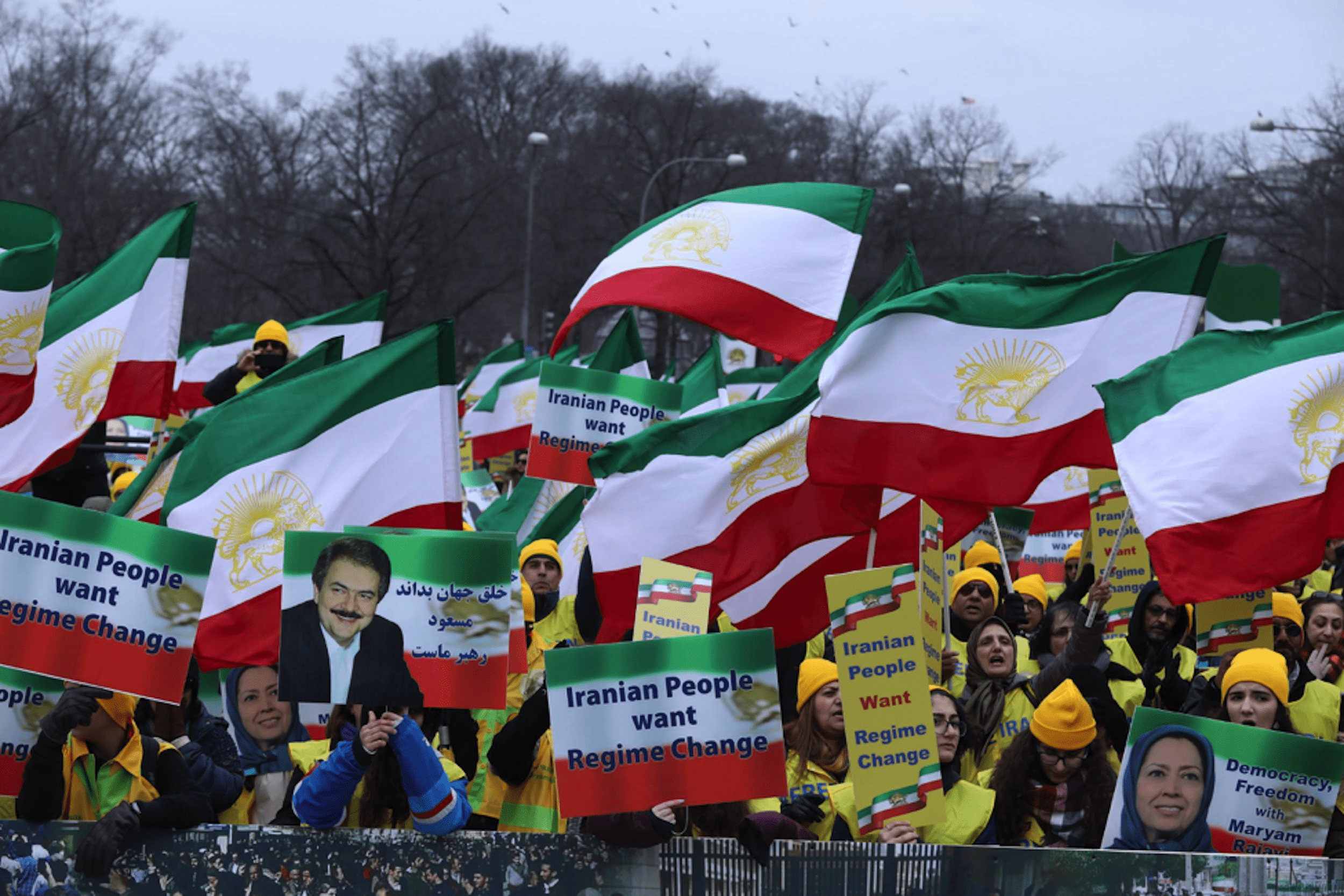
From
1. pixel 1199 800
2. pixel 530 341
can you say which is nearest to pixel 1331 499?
pixel 1199 800

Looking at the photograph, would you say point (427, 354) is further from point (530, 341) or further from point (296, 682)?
point (530, 341)

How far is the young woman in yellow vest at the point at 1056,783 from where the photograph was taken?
568 cm

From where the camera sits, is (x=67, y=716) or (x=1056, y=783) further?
(x=1056, y=783)

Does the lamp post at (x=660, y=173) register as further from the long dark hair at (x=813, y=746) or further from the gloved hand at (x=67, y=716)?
the gloved hand at (x=67, y=716)

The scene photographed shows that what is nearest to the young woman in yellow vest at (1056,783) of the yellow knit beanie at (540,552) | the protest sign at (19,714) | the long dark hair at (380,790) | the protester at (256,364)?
the long dark hair at (380,790)

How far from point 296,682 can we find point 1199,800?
105 inches

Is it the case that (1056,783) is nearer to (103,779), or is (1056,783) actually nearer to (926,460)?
(926,460)

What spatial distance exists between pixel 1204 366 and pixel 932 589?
144 centimetres

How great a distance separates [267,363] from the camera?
10891mm

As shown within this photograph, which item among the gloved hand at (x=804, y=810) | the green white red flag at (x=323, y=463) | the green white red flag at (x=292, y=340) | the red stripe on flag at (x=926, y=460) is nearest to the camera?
the gloved hand at (x=804, y=810)

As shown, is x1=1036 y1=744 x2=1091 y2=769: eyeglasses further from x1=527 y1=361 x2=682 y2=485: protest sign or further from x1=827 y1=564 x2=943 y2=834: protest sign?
x1=527 y1=361 x2=682 y2=485: protest sign

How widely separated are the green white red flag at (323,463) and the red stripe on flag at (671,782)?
2.16 m

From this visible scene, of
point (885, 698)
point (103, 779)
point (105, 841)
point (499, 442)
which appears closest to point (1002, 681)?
point (885, 698)

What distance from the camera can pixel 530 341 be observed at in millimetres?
54312
